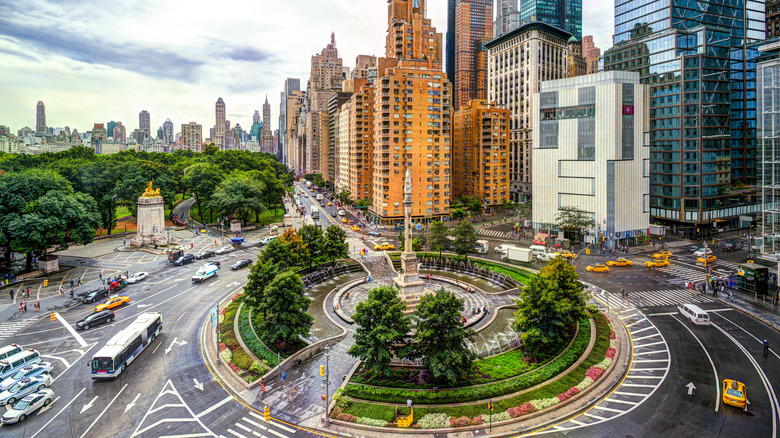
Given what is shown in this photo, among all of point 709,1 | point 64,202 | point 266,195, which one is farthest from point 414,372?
point 709,1

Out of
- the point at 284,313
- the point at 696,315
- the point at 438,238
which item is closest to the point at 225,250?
the point at 438,238

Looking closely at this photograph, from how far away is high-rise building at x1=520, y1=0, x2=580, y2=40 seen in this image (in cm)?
16700

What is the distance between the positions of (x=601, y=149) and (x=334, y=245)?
55.3 metres

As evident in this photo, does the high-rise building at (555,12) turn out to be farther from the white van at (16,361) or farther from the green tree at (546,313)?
the white van at (16,361)

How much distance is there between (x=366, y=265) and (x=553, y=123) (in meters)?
52.3

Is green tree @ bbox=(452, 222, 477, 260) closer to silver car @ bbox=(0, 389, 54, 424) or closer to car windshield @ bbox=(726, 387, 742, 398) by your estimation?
car windshield @ bbox=(726, 387, 742, 398)

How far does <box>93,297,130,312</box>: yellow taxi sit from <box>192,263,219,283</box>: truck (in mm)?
9299

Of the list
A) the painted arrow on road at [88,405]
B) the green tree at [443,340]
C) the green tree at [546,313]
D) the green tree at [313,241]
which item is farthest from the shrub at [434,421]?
the green tree at [313,241]

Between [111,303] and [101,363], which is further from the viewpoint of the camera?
[111,303]

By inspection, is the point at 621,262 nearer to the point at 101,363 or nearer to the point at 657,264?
the point at 657,264

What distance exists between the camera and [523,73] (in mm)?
136875

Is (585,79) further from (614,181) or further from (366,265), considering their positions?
(366,265)

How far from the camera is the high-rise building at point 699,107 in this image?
86500mm

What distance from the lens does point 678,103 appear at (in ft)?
287
